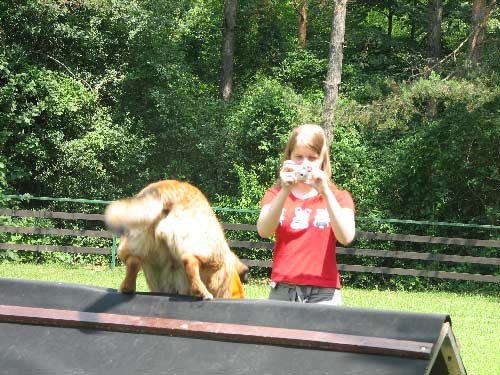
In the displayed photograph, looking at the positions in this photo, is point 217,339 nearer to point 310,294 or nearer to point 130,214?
point 310,294

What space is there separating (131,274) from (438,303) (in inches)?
437

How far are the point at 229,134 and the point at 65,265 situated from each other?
746 centimetres

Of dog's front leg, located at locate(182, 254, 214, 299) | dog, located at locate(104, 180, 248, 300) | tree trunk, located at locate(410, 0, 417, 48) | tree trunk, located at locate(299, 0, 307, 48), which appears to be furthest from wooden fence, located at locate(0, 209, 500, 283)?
tree trunk, located at locate(299, 0, 307, 48)

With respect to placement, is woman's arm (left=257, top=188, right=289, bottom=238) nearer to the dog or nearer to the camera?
the camera

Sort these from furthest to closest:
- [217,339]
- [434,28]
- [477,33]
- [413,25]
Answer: [413,25] → [434,28] → [477,33] → [217,339]

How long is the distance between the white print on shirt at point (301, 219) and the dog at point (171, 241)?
53cm

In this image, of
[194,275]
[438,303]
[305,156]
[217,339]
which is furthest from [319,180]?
[438,303]

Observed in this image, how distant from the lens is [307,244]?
4.33 m

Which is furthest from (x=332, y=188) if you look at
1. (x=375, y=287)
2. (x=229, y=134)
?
(x=229, y=134)

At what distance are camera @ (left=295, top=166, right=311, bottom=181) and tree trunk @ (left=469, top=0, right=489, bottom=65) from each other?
18363 millimetres

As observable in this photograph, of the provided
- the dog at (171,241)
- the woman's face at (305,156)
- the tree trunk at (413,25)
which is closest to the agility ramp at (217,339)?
the dog at (171,241)

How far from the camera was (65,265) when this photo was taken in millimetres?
Answer: 19344

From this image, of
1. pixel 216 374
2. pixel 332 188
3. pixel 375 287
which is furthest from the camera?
pixel 375 287

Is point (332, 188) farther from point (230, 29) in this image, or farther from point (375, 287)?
point (230, 29)
